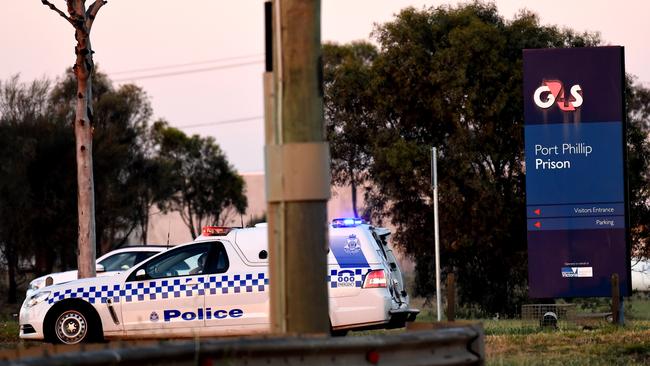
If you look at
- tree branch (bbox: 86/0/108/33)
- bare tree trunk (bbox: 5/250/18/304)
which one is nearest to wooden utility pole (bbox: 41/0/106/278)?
tree branch (bbox: 86/0/108/33)

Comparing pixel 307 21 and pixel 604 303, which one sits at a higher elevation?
pixel 307 21

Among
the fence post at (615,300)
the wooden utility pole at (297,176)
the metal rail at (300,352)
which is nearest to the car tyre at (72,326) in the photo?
the fence post at (615,300)

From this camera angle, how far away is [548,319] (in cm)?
2308

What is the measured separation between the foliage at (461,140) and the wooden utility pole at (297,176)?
3010 cm

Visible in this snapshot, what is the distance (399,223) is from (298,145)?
32888 mm

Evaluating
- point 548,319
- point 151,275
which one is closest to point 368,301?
point 151,275

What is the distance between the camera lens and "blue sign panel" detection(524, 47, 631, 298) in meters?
23.3

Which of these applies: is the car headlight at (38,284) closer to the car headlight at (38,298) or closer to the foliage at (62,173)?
the car headlight at (38,298)

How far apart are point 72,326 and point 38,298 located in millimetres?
650

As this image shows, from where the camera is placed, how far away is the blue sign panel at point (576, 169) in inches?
917

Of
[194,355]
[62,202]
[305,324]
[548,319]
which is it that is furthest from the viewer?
[62,202]

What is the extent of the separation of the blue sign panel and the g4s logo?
2cm

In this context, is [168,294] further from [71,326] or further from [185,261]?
[71,326]

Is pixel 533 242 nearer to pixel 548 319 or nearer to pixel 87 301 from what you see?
pixel 548 319
